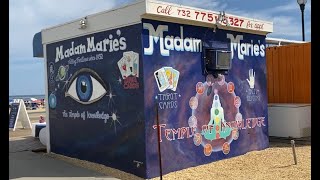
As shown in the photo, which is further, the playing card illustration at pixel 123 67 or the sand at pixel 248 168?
the playing card illustration at pixel 123 67

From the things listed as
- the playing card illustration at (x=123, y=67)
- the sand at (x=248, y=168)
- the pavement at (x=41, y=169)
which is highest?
the playing card illustration at (x=123, y=67)

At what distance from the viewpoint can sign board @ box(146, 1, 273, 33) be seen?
6992 millimetres

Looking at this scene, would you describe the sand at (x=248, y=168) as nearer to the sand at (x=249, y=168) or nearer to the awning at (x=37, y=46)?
the sand at (x=249, y=168)

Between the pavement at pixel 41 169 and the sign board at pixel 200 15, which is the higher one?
the sign board at pixel 200 15

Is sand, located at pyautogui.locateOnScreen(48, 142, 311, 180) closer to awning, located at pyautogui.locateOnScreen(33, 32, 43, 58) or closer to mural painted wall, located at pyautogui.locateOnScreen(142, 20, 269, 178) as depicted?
mural painted wall, located at pyautogui.locateOnScreen(142, 20, 269, 178)

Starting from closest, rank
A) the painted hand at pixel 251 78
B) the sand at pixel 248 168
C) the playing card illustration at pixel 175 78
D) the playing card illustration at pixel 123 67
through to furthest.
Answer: the sand at pixel 248 168 → the playing card illustration at pixel 123 67 → the playing card illustration at pixel 175 78 → the painted hand at pixel 251 78

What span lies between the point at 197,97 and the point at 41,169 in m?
3.67

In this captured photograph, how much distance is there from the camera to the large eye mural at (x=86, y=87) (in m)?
8.08

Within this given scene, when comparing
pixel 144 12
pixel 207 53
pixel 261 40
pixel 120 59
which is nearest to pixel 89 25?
pixel 120 59

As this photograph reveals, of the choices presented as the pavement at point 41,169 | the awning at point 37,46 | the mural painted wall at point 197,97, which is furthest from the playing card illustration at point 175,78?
the awning at point 37,46

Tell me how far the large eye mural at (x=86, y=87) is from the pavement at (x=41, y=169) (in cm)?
154

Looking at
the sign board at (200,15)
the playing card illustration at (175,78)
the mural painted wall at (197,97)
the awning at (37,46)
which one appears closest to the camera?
the sign board at (200,15)

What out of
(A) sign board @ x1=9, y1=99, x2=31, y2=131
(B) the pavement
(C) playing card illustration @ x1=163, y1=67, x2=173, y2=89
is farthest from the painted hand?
(A) sign board @ x1=9, y1=99, x2=31, y2=131

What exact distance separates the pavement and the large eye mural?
1.54 metres
